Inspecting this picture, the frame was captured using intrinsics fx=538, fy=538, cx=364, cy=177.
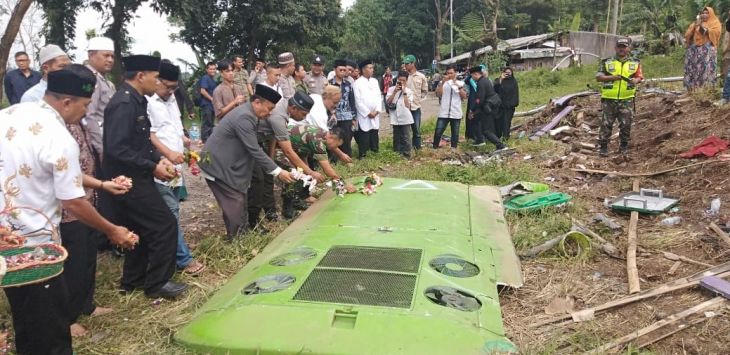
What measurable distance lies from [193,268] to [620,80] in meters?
6.28

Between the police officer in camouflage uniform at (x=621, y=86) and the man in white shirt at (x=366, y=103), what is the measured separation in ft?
10.7

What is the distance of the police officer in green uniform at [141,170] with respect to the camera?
340 centimetres

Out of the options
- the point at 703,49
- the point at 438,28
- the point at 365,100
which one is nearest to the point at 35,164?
the point at 365,100

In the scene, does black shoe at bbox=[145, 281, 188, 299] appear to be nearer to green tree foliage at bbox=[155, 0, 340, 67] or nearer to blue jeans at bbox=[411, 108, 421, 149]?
blue jeans at bbox=[411, 108, 421, 149]

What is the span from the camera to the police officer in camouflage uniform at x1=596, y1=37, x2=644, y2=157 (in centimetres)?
750

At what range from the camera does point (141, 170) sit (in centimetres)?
353

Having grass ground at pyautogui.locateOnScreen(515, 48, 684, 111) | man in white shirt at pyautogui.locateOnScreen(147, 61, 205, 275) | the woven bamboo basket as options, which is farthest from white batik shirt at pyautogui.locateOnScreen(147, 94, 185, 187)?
grass ground at pyautogui.locateOnScreen(515, 48, 684, 111)

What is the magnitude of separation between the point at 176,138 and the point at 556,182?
15.7ft

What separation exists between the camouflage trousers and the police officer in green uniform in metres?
6.50

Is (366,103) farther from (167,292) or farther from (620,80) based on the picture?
(167,292)

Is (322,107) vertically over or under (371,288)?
over

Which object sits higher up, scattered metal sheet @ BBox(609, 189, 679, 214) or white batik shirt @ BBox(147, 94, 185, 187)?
white batik shirt @ BBox(147, 94, 185, 187)

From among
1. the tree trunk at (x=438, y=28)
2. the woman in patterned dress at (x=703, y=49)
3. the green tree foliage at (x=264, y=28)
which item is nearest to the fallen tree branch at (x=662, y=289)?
the woman in patterned dress at (x=703, y=49)

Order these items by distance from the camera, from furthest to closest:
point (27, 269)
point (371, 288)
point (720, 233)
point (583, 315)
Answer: point (720, 233) → point (583, 315) → point (371, 288) → point (27, 269)
